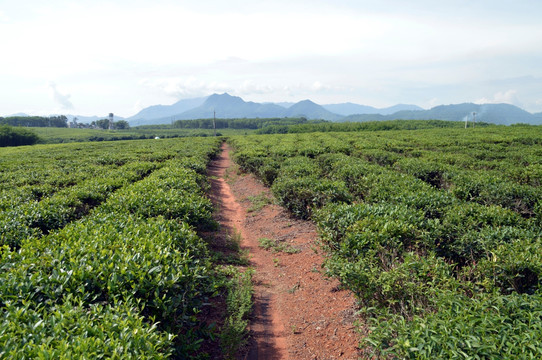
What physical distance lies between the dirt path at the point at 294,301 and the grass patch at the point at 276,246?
9cm

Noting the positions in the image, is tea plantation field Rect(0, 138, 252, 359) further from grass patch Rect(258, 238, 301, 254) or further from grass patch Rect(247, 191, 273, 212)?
grass patch Rect(247, 191, 273, 212)

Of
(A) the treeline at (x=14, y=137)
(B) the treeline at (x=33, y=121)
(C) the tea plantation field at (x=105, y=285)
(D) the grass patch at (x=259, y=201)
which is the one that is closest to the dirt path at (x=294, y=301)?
(C) the tea plantation field at (x=105, y=285)

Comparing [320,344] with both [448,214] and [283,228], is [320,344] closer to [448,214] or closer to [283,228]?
[448,214]

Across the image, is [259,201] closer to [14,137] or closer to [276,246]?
[276,246]

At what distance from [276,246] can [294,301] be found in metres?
2.69

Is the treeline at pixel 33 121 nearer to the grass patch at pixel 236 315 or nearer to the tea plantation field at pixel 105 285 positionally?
the tea plantation field at pixel 105 285

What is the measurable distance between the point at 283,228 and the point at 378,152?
9584 millimetres

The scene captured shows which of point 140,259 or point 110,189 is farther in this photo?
point 110,189

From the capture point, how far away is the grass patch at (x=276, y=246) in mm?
8195

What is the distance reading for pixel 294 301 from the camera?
6.00 meters

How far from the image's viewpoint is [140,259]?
3.96 m

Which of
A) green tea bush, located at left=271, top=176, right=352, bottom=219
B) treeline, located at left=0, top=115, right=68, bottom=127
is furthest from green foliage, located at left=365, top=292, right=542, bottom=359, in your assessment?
treeline, located at left=0, top=115, right=68, bottom=127

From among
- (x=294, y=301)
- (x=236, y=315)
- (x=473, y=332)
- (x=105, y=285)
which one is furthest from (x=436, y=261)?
(x=105, y=285)

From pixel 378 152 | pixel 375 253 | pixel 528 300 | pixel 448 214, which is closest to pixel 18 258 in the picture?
pixel 375 253
